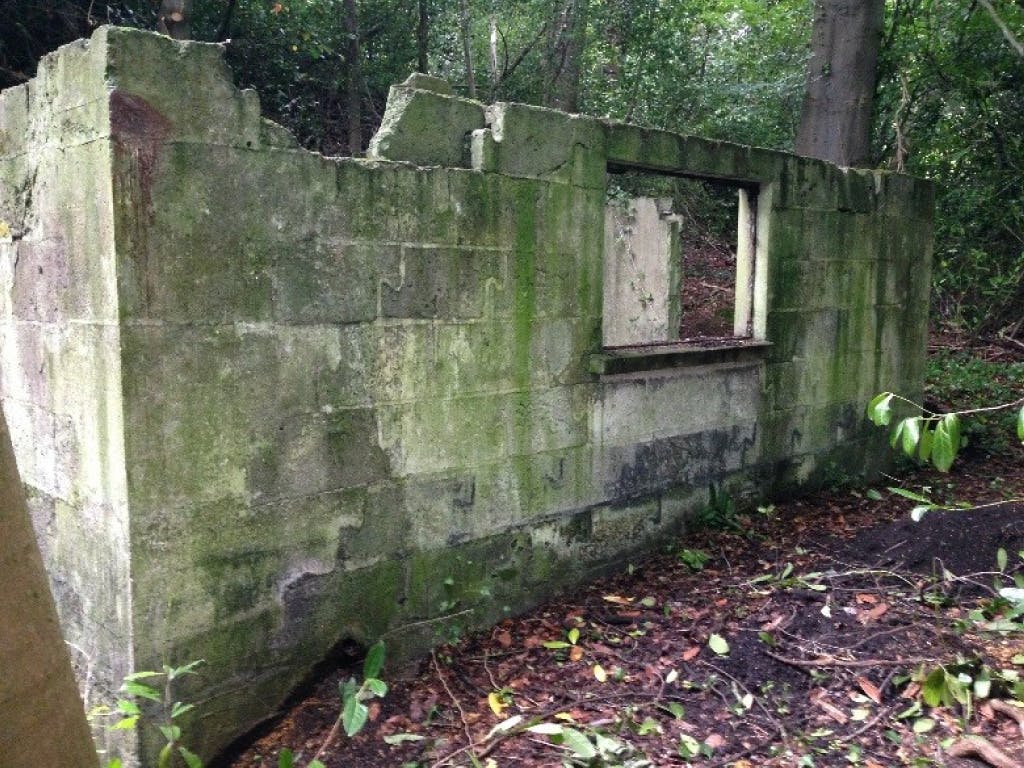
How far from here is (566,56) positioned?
10.6m

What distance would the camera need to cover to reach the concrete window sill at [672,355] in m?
4.42

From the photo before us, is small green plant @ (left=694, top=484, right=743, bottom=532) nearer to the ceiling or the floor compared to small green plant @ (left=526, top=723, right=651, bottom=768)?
nearer to the ceiling

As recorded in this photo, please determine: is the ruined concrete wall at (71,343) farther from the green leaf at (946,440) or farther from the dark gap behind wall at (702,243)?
the dark gap behind wall at (702,243)

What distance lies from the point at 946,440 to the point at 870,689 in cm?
150

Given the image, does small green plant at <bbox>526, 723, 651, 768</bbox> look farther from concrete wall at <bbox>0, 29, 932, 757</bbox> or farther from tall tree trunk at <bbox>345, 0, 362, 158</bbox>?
tall tree trunk at <bbox>345, 0, 362, 158</bbox>

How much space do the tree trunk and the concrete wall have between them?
142 cm

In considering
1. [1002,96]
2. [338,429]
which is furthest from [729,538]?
[1002,96]

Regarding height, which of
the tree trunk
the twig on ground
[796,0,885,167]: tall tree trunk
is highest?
[796,0,885,167]: tall tree trunk

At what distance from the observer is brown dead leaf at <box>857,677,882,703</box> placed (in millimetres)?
3320

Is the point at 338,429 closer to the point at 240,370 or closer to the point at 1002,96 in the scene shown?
the point at 240,370

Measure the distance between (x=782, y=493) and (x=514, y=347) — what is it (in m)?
2.62

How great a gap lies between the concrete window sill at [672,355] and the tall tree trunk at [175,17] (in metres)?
5.11

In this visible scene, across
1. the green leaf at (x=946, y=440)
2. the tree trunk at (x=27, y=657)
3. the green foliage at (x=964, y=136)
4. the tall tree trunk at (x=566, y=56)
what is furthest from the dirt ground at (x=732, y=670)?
the tall tree trunk at (x=566, y=56)

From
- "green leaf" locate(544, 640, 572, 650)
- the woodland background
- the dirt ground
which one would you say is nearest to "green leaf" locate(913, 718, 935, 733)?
the dirt ground
